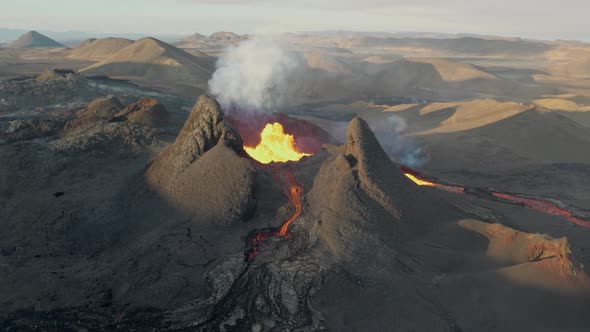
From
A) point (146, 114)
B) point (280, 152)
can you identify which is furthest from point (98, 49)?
point (280, 152)

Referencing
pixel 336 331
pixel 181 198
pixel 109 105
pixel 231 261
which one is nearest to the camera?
pixel 336 331

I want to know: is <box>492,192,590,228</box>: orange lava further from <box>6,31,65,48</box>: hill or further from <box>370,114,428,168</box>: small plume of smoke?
<box>6,31,65,48</box>: hill

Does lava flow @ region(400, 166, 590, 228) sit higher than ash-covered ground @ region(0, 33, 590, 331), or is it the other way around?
ash-covered ground @ region(0, 33, 590, 331)

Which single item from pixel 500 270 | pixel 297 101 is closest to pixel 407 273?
pixel 500 270

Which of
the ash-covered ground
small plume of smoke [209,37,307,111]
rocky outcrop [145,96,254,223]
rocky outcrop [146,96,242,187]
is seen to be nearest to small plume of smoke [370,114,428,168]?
the ash-covered ground

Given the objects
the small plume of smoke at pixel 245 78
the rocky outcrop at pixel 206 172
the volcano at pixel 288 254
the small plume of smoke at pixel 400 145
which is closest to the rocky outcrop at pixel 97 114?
the small plume of smoke at pixel 245 78

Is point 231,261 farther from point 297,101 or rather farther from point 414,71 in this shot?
point 414,71

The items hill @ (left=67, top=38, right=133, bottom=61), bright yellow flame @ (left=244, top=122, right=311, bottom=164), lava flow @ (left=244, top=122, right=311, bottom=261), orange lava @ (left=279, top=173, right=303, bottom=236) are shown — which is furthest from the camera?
hill @ (left=67, top=38, right=133, bottom=61)
